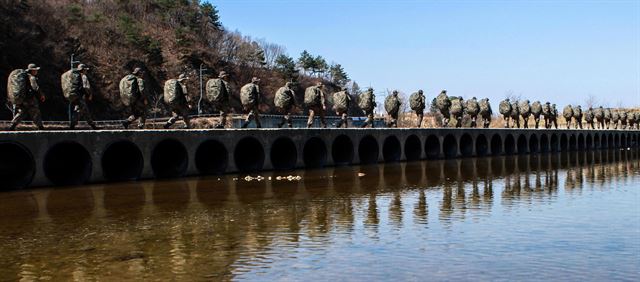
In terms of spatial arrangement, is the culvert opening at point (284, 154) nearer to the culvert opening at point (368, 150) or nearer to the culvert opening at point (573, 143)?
the culvert opening at point (368, 150)

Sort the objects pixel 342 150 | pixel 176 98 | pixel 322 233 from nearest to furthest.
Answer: pixel 322 233, pixel 176 98, pixel 342 150

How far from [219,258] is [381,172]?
21.4 meters

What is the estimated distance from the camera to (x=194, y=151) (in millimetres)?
28906

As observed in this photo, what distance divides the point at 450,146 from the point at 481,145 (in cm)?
578

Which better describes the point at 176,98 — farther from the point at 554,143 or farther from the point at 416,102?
the point at 554,143

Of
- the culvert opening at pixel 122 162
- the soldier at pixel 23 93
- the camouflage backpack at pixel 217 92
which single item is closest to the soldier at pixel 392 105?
the camouflage backpack at pixel 217 92

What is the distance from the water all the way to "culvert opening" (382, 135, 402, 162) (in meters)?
19.1

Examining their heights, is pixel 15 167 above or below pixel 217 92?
below

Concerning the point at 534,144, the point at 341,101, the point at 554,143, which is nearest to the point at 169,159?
the point at 341,101

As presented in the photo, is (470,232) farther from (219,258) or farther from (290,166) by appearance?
(290,166)

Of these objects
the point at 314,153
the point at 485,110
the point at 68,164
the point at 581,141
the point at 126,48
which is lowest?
the point at 581,141

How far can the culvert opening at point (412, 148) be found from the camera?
4522 centimetres

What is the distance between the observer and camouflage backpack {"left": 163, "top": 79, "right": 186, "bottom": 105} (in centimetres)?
3027

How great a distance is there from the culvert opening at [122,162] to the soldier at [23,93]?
120 inches
